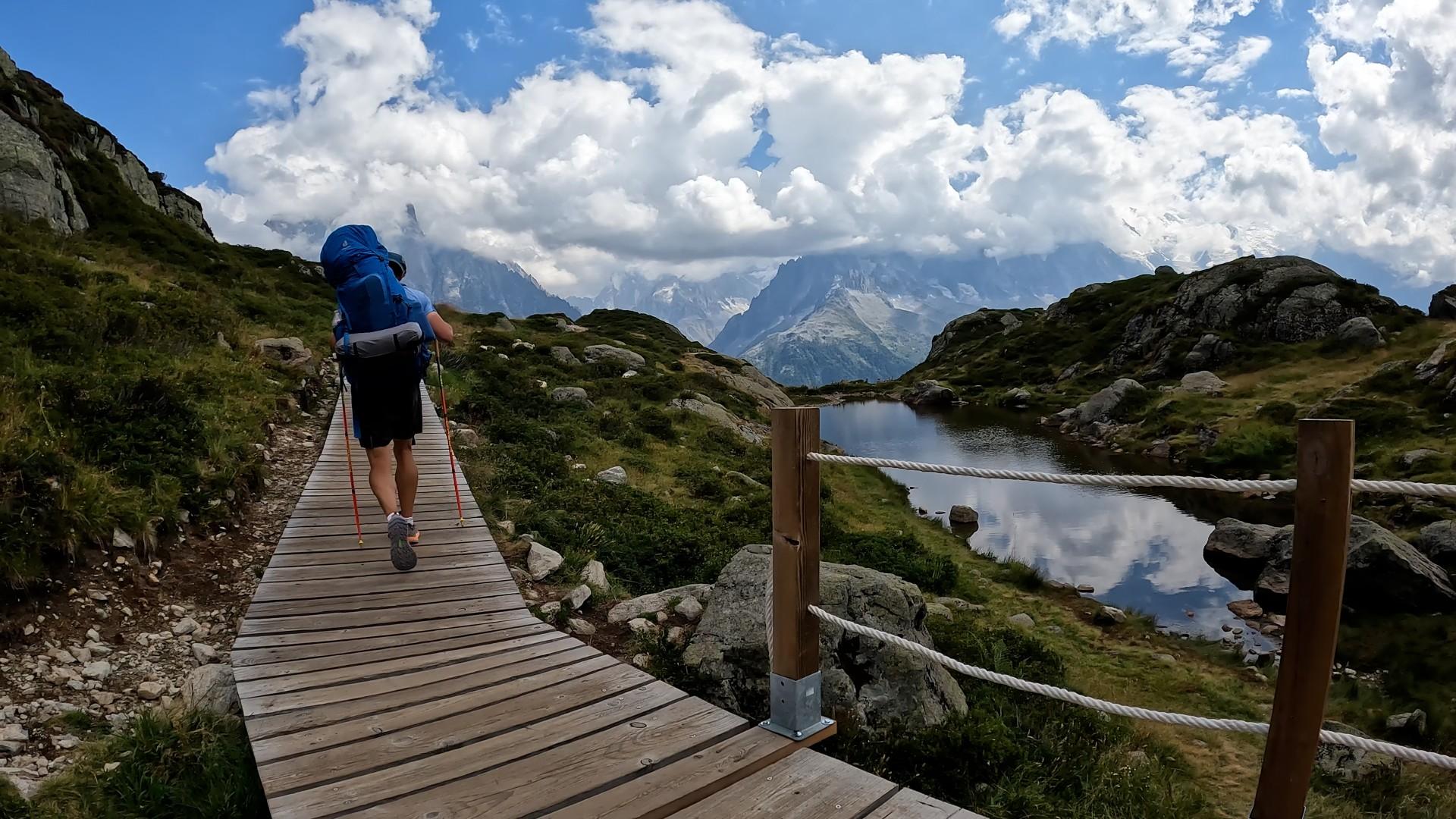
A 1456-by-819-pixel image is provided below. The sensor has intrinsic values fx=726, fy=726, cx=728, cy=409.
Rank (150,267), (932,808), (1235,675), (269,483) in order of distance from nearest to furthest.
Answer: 1. (932,808)
2. (269,483)
3. (1235,675)
4. (150,267)

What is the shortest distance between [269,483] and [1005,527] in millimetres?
20628

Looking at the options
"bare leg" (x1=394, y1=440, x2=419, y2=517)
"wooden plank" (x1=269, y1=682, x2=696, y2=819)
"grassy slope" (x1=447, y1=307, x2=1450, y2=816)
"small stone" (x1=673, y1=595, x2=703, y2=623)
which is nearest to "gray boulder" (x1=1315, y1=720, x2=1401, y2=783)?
"grassy slope" (x1=447, y1=307, x2=1450, y2=816)

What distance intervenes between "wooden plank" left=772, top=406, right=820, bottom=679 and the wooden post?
6.85ft

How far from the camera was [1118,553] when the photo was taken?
68.3 ft

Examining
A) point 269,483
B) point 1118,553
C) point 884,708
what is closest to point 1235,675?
point 1118,553

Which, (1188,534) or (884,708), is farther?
(1188,534)

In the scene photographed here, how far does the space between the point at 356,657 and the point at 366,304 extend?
3.00 m

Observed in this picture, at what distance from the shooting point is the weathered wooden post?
404 cm

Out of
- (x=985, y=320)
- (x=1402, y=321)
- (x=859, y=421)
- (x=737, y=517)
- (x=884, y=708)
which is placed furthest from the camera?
(x=985, y=320)

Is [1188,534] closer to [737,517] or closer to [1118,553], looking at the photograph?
[1118,553]

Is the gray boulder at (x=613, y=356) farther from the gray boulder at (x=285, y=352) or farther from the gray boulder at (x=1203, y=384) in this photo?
the gray boulder at (x=1203, y=384)

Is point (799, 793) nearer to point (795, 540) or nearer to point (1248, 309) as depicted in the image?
point (795, 540)

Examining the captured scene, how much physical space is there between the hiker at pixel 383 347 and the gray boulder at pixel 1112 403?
48.4 metres

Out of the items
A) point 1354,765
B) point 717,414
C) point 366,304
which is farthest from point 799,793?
point 717,414
